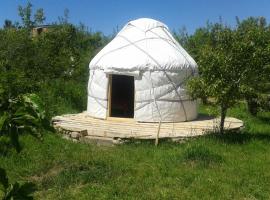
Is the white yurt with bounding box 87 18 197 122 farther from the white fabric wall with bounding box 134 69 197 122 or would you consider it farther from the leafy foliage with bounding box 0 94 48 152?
the leafy foliage with bounding box 0 94 48 152

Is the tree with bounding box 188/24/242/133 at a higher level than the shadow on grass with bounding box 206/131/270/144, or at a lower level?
higher

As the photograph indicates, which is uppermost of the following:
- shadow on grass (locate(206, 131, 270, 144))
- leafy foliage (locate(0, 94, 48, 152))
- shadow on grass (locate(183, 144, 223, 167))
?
leafy foliage (locate(0, 94, 48, 152))

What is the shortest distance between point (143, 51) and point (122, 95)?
2.80 metres

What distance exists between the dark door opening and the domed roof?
49.1 inches

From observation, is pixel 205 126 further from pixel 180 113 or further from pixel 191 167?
pixel 191 167

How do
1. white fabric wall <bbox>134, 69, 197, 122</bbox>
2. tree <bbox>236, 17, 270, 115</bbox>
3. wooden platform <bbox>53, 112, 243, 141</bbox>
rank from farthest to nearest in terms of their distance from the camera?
white fabric wall <bbox>134, 69, 197, 122</bbox> → wooden platform <bbox>53, 112, 243, 141</bbox> → tree <bbox>236, 17, 270, 115</bbox>

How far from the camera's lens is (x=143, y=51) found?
13047mm

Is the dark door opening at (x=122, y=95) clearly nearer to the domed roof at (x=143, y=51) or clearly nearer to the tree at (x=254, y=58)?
the domed roof at (x=143, y=51)

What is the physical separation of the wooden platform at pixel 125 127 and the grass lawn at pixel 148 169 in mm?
558

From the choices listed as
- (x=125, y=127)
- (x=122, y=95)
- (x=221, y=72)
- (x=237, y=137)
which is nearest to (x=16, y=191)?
(x=221, y=72)

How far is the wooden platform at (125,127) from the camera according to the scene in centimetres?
1061

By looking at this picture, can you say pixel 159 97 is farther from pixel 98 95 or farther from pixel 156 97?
pixel 98 95

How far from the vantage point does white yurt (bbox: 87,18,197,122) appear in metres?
12.6

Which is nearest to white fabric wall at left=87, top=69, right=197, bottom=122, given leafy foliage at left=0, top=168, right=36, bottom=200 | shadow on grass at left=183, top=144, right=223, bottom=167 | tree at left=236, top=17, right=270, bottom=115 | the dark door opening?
the dark door opening
